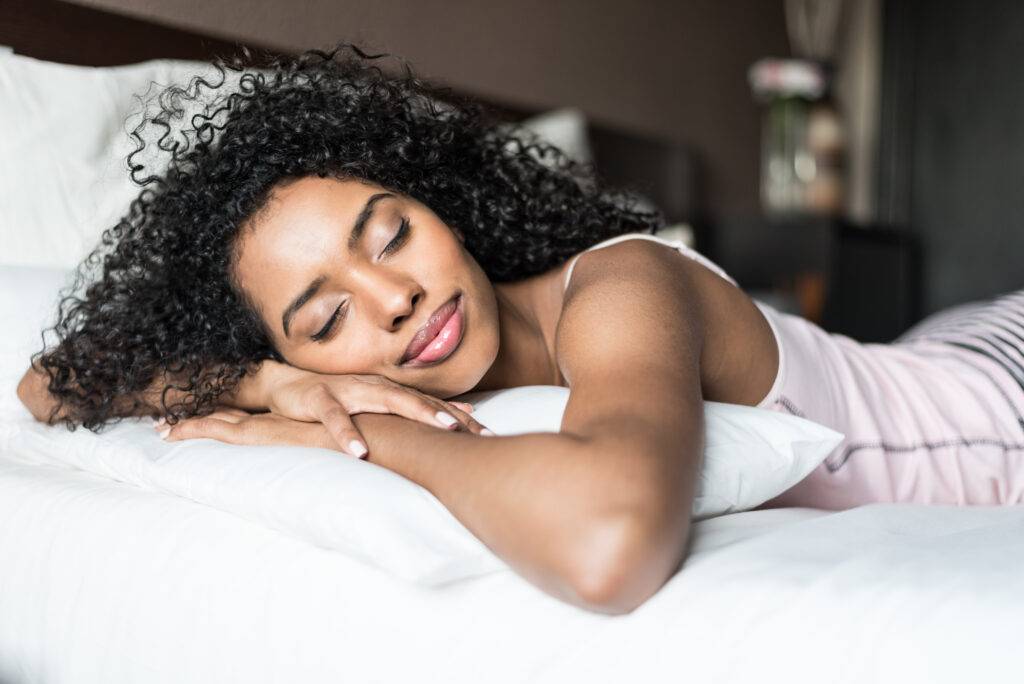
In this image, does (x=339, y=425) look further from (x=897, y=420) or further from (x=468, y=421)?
(x=897, y=420)

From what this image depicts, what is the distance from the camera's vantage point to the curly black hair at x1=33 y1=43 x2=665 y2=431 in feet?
4.33

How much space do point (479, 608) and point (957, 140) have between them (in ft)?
14.1

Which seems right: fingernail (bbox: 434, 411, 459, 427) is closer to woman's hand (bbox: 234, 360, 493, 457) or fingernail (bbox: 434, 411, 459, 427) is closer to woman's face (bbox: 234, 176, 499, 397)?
woman's hand (bbox: 234, 360, 493, 457)

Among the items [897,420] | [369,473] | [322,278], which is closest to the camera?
[369,473]

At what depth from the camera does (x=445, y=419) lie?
3.54 ft

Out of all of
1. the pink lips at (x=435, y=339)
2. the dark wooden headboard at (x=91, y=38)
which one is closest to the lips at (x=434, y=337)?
the pink lips at (x=435, y=339)

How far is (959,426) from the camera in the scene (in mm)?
1473

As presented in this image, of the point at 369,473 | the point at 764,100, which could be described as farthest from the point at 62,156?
the point at 764,100

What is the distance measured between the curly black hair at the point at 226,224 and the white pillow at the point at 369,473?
86 mm

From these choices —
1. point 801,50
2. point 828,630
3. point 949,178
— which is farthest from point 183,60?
point 949,178

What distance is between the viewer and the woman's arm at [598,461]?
78 cm

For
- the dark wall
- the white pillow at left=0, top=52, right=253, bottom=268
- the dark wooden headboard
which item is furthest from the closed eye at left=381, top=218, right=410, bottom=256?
the dark wall

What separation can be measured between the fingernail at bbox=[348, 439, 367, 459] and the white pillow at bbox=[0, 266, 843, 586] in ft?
0.06

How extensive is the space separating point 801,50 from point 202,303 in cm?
380
